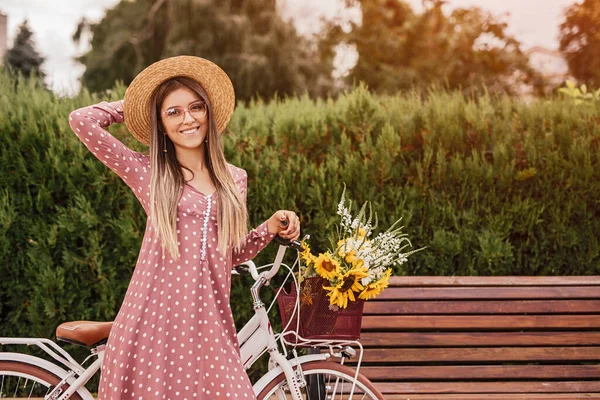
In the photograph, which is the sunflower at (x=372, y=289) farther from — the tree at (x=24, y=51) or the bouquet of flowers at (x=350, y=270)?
the tree at (x=24, y=51)

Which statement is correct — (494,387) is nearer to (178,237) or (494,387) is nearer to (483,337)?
(483,337)

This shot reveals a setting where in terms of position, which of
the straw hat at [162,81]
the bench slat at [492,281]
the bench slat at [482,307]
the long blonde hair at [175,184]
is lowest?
the bench slat at [482,307]

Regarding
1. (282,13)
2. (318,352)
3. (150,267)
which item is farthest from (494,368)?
(282,13)

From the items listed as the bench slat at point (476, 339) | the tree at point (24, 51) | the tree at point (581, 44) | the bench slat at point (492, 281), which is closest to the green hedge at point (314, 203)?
the bench slat at point (492, 281)

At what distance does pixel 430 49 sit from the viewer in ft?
68.5

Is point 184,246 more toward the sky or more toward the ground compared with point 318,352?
more toward the sky

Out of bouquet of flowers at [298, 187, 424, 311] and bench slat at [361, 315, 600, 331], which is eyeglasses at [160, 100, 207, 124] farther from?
bench slat at [361, 315, 600, 331]

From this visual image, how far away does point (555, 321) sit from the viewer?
3.69m

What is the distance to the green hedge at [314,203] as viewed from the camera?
13.6ft

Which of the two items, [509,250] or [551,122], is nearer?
[509,250]

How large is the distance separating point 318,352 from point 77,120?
4.50ft

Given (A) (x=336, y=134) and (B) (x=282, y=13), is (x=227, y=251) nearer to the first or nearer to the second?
(A) (x=336, y=134)

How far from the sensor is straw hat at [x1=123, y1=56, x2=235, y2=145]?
2545mm

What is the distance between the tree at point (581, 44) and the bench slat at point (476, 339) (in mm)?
14787
